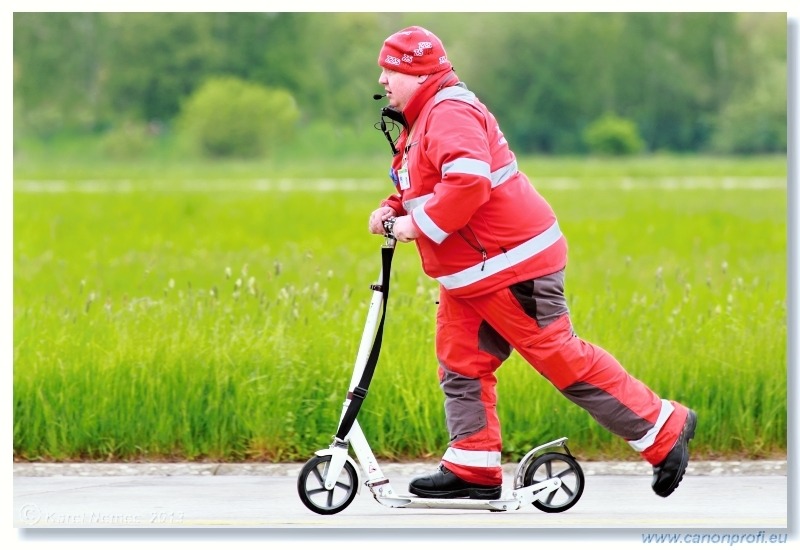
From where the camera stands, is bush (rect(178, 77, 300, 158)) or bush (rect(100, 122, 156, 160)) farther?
bush (rect(100, 122, 156, 160))

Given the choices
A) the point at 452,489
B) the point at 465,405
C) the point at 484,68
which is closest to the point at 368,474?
the point at 452,489

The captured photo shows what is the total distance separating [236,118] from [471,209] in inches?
527

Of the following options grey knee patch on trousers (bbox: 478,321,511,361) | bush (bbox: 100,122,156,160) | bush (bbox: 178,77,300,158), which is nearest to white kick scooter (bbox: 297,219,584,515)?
grey knee patch on trousers (bbox: 478,321,511,361)

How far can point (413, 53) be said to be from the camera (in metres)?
4.56

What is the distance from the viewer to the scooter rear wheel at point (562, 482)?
15.9 feet

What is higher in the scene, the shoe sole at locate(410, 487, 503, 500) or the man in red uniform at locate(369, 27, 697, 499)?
the man in red uniform at locate(369, 27, 697, 499)

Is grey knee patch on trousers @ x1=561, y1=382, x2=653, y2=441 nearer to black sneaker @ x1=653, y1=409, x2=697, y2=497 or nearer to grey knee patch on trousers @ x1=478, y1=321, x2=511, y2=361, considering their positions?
black sneaker @ x1=653, y1=409, x2=697, y2=497

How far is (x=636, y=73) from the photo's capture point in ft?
84.6

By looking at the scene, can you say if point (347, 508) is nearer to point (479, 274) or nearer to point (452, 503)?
point (452, 503)

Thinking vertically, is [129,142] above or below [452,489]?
above

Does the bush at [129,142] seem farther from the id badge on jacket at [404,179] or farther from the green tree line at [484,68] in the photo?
the id badge on jacket at [404,179]

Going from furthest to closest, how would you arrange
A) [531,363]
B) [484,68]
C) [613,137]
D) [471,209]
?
[613,137]
[484,68]
[531,363]
[471,209]

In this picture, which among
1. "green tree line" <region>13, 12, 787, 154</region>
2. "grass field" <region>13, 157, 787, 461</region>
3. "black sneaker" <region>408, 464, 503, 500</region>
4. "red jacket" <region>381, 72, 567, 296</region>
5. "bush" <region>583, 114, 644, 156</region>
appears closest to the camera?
"red jacket" <region>381, 72, 567, 296</region>

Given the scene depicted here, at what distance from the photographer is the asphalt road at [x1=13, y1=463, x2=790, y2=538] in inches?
186
